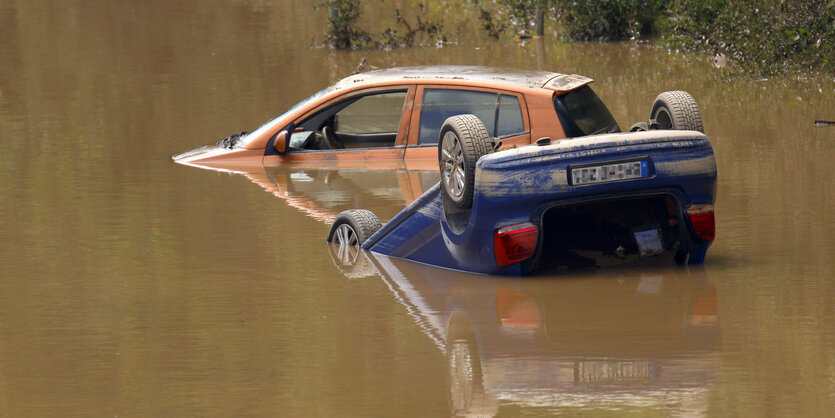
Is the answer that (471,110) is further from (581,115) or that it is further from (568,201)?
(568,201)

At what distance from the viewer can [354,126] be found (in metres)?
12.3

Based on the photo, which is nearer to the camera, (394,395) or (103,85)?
(394,395)

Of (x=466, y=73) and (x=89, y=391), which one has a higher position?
(x=466, y=73)

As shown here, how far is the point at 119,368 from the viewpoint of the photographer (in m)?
6.50

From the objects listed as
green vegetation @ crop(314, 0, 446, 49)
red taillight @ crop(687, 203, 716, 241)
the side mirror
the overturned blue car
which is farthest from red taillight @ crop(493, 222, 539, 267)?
green vegetation @ crop(314, 0, 446, 49)

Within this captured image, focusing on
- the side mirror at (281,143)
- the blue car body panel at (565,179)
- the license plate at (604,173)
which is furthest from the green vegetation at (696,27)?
the license plate at (604,173)

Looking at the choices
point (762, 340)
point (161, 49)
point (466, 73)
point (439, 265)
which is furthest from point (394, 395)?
point (161, 49)

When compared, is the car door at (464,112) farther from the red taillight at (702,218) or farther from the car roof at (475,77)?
the red taillight at (702,218)

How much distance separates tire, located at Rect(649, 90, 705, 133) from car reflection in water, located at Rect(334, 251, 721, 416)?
3.17ft

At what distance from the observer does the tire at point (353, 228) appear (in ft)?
30.6

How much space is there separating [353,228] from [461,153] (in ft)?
5.74

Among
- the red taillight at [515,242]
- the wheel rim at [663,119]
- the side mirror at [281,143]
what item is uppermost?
the wheel rim at [663,119]

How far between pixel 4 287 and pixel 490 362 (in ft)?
11.7

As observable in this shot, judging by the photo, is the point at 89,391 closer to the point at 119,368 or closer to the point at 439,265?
the point at 119,368
